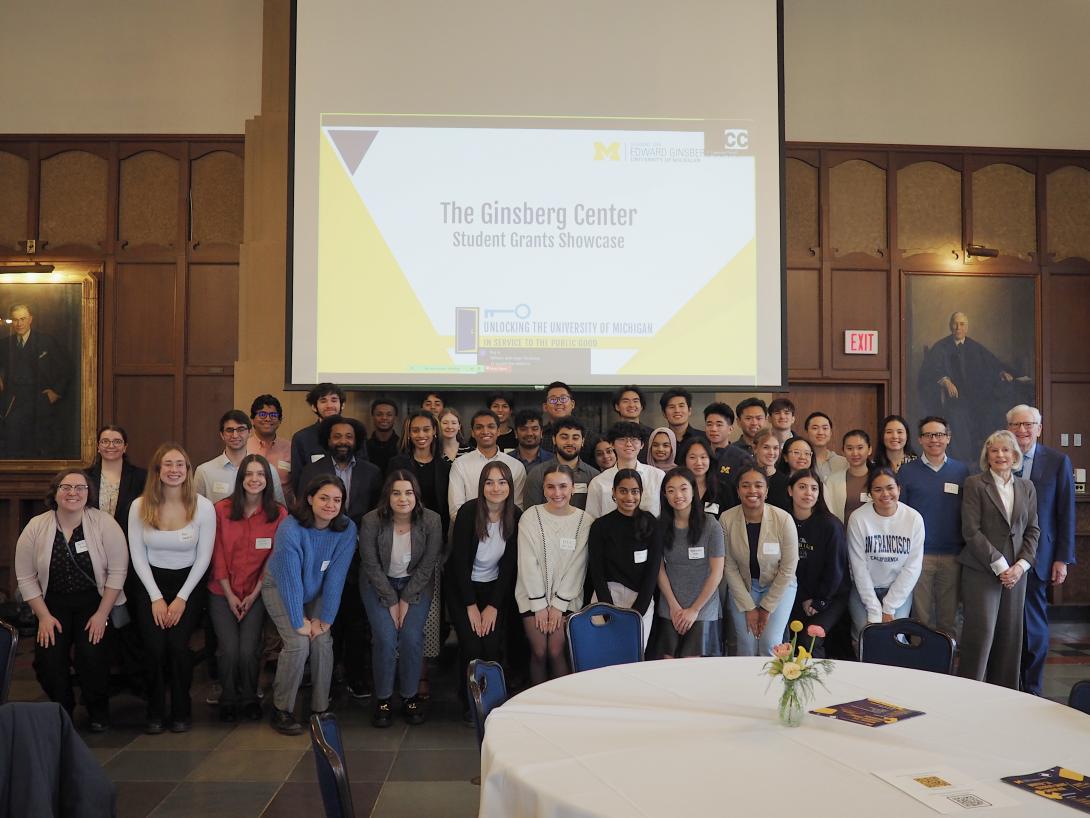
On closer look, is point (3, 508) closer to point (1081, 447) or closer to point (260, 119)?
point (260, 119)

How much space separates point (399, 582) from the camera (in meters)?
4.71

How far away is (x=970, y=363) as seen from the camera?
7.89 m

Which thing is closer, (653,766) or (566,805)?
(566,805)

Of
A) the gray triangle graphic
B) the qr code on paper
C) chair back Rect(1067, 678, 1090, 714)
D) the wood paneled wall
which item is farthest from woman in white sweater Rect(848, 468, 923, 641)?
the wood paneled wall

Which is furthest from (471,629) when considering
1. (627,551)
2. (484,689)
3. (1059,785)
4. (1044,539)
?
(1044,539)

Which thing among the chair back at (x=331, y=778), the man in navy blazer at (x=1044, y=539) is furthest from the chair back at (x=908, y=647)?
the chair back at (x=331, y=778)

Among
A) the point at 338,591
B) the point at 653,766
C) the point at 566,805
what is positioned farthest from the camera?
the point at 338,591

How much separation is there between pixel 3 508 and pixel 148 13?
4676 mm

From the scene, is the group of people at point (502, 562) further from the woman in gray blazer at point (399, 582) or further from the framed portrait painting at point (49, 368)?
the framed portrait painting at point (49, 368)

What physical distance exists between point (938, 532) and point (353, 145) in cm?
481

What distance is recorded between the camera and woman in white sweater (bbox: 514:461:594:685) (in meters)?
4.57

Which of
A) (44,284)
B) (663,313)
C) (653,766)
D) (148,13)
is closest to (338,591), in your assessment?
(653,766)

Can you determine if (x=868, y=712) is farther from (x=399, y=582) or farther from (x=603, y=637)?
(x=399, y=582)

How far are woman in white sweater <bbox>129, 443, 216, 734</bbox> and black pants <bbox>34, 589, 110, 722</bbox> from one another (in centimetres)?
23
